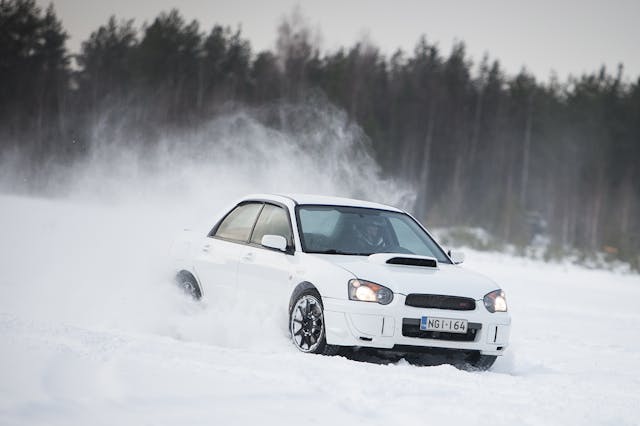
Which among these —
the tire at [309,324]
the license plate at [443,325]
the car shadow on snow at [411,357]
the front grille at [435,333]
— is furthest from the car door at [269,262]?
the license plate at [443,325]

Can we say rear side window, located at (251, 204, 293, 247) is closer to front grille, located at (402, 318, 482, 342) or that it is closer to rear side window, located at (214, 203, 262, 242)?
rear side window, located at (214, 203, 262, 242)

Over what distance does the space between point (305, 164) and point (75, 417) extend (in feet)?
82.9

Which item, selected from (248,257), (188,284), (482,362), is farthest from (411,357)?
(188,284)

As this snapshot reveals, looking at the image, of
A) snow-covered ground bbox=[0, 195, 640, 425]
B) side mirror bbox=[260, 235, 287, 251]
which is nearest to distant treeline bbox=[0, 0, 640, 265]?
snow-covered ground bbox=[0, 195, 640, 425]

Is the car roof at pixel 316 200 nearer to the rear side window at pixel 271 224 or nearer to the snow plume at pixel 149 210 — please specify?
the rear side window at pixel 271 224

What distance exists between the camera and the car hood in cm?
750

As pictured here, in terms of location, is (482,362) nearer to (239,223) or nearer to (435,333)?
(435,333)

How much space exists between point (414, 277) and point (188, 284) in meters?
2.65

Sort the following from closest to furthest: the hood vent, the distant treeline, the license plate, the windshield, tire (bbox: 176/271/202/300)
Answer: the license plate, the hood vent, the windshield, tire (bbox: 176/271/202/300), the distant treeline

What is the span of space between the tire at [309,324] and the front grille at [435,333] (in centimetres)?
56

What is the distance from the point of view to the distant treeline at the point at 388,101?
5841 cm

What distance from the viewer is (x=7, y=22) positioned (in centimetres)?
5884

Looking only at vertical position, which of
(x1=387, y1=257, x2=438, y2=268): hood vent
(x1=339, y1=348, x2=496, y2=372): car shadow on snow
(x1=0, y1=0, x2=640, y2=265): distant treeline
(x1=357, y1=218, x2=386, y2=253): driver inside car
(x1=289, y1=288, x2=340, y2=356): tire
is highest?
(x1=0, y1=0, x2=640, y2=265): distant treeline

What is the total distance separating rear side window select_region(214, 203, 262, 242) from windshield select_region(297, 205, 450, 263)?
0.61 meters
